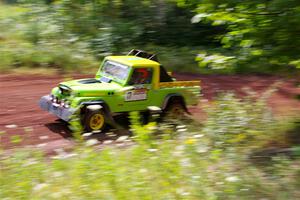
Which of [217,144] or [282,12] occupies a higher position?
[282,12]

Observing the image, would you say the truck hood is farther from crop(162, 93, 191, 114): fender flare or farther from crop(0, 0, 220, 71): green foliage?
crop(0, 0, 220, 71): green foliage

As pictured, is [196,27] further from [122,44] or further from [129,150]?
[129,150]

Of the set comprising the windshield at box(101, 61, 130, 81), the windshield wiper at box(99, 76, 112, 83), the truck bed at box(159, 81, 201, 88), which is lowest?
the truck bed at box(159, 81, 201, 88)

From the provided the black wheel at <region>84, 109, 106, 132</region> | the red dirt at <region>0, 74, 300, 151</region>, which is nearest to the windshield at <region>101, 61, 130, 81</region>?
the black wheel at <region>84, 109, 106, 132</region>

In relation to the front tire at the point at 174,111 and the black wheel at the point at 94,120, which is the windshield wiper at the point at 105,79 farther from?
the front tire at the point at 174,111

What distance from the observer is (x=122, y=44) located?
50.0 feet

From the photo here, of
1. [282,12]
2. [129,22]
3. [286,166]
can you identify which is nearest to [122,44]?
[129,22]

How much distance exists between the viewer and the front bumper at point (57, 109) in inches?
316

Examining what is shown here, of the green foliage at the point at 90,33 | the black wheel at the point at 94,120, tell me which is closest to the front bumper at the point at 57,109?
the black wheel at the point at 94,120

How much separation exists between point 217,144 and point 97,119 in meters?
3.08

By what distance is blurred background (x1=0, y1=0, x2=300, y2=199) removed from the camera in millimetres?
4363

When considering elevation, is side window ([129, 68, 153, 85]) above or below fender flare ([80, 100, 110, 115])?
above

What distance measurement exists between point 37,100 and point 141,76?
275 centimetres

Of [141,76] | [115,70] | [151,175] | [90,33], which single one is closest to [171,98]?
[141,76]
